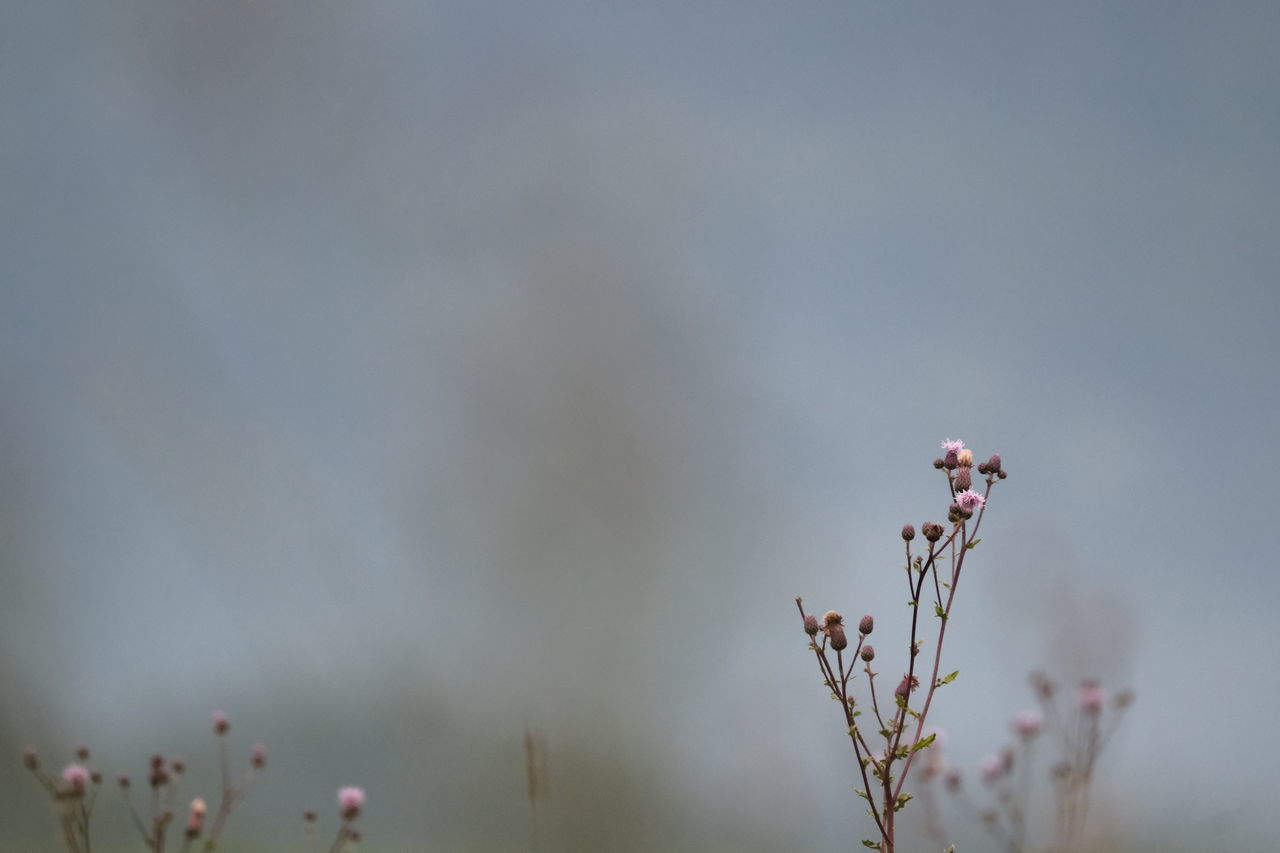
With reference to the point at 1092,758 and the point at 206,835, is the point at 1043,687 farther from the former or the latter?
the point at 206,835

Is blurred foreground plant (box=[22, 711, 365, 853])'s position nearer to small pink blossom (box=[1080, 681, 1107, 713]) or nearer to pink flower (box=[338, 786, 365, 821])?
pink flower (box=[338, 786, 365, 821])

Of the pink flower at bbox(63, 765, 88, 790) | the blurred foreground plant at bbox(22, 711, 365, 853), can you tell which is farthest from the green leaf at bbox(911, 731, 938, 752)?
the pink flower at bbox(63, 765, 88, 790)

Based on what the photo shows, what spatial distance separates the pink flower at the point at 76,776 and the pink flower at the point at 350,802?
921mm

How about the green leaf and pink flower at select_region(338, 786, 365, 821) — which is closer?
the green leaf

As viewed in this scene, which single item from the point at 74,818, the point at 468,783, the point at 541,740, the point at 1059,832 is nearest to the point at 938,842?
the point at 1059,832

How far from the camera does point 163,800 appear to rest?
10.7ft

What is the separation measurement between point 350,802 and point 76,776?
1.01 meters

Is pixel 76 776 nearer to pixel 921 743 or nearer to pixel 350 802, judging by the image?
pixel 350 802

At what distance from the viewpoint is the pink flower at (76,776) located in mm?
3297

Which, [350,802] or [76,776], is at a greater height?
[350,802]

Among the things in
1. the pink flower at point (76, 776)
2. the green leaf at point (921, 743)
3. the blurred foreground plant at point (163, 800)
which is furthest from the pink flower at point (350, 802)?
the green leaf at point (921, 743)

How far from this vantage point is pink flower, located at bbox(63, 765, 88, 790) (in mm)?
3297

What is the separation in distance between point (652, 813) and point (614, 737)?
56 centimetres

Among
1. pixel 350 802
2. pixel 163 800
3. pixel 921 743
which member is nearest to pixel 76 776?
pixel 163 800
